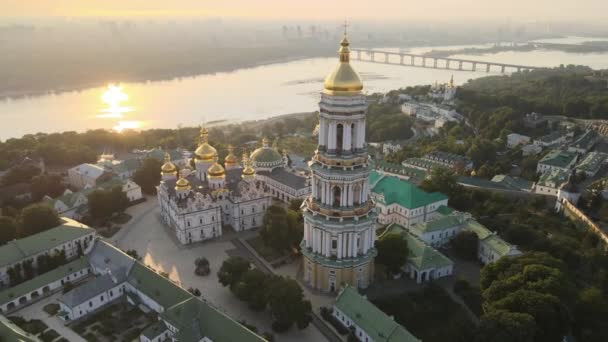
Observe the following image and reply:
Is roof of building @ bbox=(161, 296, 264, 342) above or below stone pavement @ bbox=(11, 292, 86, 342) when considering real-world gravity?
above

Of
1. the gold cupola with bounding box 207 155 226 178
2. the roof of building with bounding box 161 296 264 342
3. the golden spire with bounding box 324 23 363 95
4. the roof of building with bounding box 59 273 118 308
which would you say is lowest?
the roof of building with bounding box 59 273 118 308

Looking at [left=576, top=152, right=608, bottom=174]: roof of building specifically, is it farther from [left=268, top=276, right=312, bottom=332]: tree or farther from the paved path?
[left=268, top=276, right=312, bottom=332]: tree

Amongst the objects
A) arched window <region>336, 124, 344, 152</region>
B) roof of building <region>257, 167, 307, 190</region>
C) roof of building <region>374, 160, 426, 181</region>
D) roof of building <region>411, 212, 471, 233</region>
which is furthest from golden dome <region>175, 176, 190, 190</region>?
roof of building <region>374, 160, 426, 181</region>

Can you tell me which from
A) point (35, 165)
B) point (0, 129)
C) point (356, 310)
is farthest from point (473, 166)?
point (0, 129)

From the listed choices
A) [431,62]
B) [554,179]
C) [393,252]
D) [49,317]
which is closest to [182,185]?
[49,317]

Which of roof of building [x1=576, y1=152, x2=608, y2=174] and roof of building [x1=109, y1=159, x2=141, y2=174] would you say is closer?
roof of building [x1=576, y1=152, x2=608, y2=174]

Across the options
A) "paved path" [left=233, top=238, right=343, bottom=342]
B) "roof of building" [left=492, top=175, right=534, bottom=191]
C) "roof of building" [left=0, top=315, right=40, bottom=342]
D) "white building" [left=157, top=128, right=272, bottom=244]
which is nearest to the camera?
"roof of building" [left=0, top=315, right=40, bottom=342]
